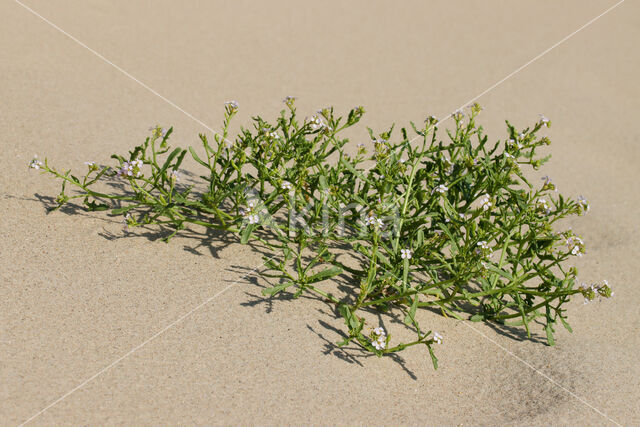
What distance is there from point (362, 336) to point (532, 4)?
623 cm

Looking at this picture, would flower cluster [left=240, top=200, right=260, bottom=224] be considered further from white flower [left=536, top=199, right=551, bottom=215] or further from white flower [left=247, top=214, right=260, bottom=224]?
white flower [left=536, top=199, right=551, bottom=215]

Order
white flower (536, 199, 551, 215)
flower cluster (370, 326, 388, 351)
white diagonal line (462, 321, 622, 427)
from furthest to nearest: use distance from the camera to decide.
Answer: white flower (536, 199, 551, 215), white diagonal line (462, 321, 622, 427), flower cluster (370, 326, 388, 351)

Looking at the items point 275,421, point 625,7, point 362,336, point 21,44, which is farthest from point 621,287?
point 625,7

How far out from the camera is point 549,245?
265cm

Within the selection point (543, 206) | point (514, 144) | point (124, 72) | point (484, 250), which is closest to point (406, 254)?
point (484, 250)

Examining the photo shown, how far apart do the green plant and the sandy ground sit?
141 millimetres

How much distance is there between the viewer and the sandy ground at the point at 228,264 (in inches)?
87.5

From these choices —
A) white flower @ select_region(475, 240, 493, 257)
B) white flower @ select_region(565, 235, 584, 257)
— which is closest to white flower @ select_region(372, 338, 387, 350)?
white flower @ select_region(475, 240, 493, 257)

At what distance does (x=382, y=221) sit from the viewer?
280 cm

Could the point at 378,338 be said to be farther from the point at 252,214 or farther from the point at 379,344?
the point at 252,214

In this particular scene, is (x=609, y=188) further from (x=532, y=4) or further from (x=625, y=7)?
(x=625, y=7)

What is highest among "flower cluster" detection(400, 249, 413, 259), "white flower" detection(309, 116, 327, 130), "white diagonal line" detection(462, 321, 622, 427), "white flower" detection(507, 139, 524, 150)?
"white flower" detection(507, 139, 524, 150)

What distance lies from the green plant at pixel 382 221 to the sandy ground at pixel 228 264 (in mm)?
141

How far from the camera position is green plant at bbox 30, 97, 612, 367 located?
2.52 m
